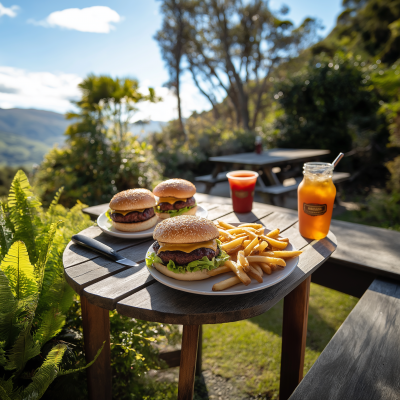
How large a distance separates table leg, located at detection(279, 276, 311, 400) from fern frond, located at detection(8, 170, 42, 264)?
5.39 ft

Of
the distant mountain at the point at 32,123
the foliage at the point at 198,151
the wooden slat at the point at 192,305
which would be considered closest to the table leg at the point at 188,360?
the wooden slat at the point at 192,305

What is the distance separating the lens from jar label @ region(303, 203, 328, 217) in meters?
1.56

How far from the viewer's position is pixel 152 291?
1.17 metres

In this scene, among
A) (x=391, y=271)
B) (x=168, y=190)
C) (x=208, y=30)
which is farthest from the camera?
(x=208, y=30)

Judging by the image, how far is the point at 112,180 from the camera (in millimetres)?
5422

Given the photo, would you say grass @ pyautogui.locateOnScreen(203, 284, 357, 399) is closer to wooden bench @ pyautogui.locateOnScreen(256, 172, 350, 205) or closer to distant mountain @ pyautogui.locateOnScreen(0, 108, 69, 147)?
wooden bench @ pyautogui.locateOnScreen(256, 172, 350, 205)

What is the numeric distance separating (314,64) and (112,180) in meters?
8.28

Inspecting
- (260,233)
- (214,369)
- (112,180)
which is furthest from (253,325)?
(112,180)

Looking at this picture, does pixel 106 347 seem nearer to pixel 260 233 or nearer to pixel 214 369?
pixel 260 233

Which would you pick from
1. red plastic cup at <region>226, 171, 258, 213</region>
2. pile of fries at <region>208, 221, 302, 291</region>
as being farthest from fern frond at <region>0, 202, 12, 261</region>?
red plastic cup at <region>226, 171, 258, 213</region>

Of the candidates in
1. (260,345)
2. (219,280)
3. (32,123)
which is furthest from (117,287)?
(32,123)

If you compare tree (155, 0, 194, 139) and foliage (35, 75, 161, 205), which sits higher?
tree (155, 0, 194, 139)

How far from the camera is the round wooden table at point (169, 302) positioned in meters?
1.05

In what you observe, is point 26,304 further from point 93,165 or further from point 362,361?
point 93,165
